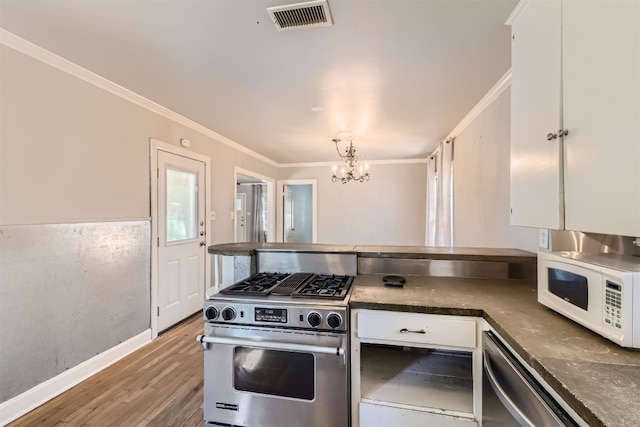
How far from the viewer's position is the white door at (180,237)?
302 centimetres

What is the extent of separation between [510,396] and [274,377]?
40.9 inches

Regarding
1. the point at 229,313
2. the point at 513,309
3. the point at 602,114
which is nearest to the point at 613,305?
the point at 513,309

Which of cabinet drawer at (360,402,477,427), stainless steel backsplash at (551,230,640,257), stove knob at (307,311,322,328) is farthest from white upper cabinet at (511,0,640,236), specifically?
stove knob at (307,311,322,328)

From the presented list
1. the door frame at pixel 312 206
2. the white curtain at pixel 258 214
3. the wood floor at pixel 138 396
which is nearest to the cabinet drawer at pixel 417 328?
the wood floor at pixel 138 396

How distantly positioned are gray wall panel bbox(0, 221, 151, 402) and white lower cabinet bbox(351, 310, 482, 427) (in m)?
2.16

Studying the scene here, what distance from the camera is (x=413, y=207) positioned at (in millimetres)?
5859

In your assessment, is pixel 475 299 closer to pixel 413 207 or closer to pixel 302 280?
pixel 302 280

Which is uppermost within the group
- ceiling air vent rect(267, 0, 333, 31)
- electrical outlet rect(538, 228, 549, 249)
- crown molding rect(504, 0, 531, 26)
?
ceiling air vent rect(267, 0, 333, 31)

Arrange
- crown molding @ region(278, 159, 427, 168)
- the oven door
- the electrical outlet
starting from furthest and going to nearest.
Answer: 1. crown molding @ region(278, 159, 427, 168)
2. the electrical outlet
3. the oven door

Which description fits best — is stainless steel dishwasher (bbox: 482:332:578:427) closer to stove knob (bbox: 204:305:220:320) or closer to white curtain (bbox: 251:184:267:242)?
stove knob (bbox: 204:305:220:320)

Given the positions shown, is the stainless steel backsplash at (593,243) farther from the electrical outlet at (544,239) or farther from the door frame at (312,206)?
the door frame at (312,206)

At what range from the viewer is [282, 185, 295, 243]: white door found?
6527 millimetres

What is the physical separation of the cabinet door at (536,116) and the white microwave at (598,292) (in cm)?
18

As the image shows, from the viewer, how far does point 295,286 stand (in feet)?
5.52
